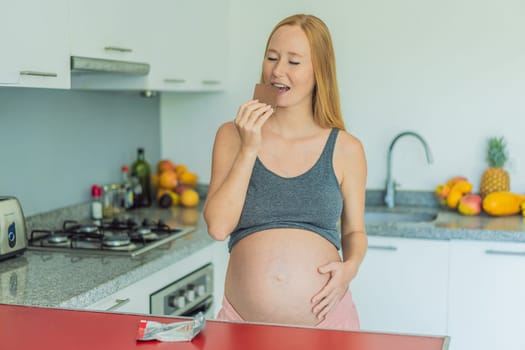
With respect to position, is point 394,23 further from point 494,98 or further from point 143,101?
point 143,101

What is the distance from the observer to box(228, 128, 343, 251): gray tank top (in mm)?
1982

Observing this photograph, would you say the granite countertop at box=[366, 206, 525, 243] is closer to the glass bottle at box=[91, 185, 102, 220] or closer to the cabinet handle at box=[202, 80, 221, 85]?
the cabinet handle at box=[202, 80, 221, 85]

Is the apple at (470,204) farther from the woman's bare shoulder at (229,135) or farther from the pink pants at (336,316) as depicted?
the woman's bare shoulder at (229,135)

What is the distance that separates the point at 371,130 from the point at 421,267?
81 centimetres

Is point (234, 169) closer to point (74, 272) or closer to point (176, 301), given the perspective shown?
point (74, 272)

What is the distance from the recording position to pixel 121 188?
11.4 feet

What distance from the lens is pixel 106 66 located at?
2641mm

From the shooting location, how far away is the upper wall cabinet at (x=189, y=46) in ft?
10.1

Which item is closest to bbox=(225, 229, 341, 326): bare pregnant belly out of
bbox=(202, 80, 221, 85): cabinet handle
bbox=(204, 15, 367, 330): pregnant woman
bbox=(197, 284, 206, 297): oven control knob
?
bbox=(204, 15, 367, 330): pregnant woman

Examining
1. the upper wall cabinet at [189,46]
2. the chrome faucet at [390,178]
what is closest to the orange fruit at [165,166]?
the upper wall cabinet at [189,46]

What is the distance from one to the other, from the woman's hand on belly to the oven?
764 millimetres

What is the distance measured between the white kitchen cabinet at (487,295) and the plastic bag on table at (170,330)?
1729mm

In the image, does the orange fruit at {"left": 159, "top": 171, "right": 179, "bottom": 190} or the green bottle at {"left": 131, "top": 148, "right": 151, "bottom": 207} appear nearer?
the green bottle at {"left": 131, "top": 148, "right": 151, "bottom": 207}

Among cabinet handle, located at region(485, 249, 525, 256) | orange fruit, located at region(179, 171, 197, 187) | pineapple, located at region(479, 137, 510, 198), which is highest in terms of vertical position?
pineapple, located at region(479, 137, 510, 198)
